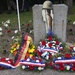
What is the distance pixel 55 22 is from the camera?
5.79 meters

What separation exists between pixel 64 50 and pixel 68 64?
75cm

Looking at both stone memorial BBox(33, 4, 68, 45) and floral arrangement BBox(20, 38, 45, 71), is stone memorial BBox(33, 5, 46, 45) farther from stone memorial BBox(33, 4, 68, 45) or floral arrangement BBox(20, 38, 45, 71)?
floral arrangement BBox(20, 38, 45, 71)

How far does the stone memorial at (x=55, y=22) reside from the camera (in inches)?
222

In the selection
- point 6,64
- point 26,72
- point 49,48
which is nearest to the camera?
point 26,72

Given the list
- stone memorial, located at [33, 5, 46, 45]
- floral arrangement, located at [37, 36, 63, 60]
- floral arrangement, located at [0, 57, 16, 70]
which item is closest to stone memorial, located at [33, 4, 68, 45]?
stone memorial, located at [33, 5, 46, 45]

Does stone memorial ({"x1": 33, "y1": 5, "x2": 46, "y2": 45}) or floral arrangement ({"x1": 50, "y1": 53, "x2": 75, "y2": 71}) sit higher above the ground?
stone memorial ({"x1": 33, "y1": 5, "x2": 46, "y2": 45})

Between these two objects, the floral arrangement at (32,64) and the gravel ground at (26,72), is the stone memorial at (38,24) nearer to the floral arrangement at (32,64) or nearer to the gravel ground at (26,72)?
the floral arrangement at (32,64)

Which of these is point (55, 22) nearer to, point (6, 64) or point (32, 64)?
point (32, 64)

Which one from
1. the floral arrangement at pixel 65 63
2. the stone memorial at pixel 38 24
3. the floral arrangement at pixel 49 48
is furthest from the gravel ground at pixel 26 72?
the stone memorial at pixel 38 24

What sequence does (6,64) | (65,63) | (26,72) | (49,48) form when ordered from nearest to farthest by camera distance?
(65,63) < (26,72) < (6,64) < (49,48)

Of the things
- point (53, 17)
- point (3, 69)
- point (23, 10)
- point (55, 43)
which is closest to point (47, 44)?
point (55, 43)

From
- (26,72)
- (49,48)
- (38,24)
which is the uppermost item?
(38,24)

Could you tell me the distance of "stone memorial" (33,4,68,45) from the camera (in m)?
5.64

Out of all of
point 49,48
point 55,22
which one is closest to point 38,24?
point 55,22
